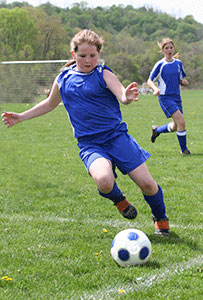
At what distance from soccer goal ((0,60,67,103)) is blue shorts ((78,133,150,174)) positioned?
15.7 m

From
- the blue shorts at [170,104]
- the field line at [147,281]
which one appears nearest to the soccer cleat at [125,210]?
the field line at [147,281]

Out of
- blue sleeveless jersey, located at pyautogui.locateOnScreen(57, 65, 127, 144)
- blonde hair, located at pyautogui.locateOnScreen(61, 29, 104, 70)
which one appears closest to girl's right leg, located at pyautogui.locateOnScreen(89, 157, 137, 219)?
blue sleeveless jersey, located at pyautogui.locateOnScreen(57, 65, 127, 144)

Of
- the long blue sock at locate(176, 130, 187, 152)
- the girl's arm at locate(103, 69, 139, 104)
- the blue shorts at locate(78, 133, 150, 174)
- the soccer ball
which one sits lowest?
the long blue sock at locate(176, 130, 187, 152)

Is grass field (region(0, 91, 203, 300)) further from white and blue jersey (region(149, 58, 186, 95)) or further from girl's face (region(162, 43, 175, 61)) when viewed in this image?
girl's face (region(162, 43, 175, 61))

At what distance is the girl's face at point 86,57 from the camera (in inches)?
149

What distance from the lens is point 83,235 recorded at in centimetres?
393

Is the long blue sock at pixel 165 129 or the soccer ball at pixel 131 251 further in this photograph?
the long blue sock at pixel 165 129

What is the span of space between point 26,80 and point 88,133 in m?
16.5

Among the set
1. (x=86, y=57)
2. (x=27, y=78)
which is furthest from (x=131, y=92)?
(x=27, y=78)

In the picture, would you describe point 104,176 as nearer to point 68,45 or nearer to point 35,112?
point 35,112

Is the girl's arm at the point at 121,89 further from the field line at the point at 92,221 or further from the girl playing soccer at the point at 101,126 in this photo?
the field line at the point at 92,221

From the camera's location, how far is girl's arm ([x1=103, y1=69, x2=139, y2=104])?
3.32m

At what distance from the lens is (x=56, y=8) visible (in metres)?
107

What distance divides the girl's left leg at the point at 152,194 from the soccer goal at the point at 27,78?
15826 mm
